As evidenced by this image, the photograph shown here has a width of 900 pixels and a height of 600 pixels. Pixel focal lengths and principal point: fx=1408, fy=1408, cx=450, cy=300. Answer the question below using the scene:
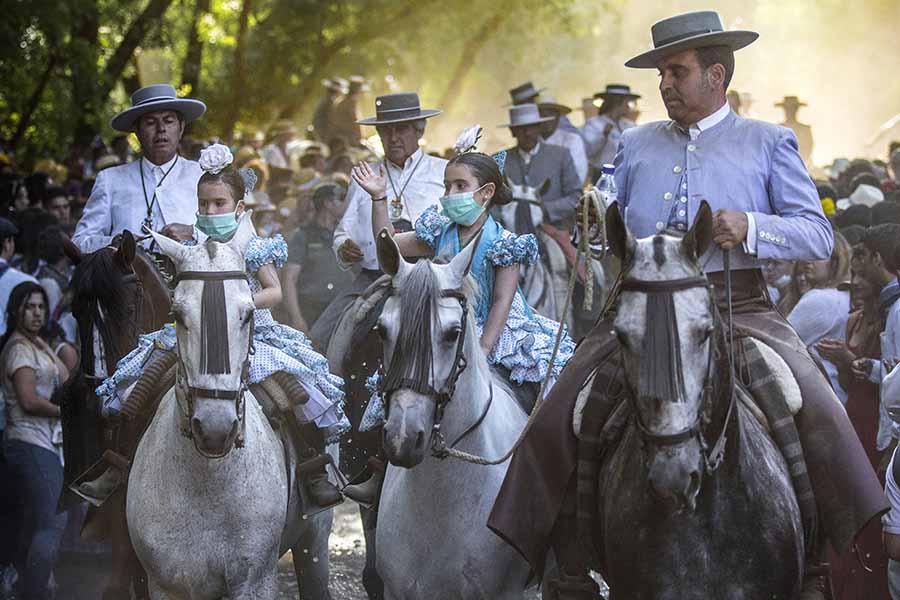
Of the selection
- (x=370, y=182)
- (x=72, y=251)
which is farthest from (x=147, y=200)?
(x=370, y=182)

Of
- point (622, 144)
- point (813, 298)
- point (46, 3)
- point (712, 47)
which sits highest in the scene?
point (46, 3)

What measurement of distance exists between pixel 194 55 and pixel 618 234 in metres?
22.5

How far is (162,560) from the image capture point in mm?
7223

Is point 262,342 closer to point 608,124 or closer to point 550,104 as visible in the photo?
point 550,104

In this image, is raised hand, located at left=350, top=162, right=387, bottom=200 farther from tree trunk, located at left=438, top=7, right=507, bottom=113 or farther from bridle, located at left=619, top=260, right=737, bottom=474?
tree trunk, located at left=438, top=7, right=507, bottom=113

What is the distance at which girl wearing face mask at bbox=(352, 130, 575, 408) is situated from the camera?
301 inches

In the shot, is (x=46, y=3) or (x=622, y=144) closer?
(x=622, y=144)

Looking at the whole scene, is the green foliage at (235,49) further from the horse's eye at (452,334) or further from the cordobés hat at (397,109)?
the horse's eye at (452,334)

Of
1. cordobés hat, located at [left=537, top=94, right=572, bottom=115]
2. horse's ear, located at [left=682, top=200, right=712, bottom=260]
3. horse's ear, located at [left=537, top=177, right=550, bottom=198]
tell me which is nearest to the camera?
horse's ear, located at [left=682, top=200, right=712, bottom=260]

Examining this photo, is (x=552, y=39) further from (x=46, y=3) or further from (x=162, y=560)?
(x=162, y=560)

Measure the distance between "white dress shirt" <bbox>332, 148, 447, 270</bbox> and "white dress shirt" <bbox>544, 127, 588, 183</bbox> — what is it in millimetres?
8558

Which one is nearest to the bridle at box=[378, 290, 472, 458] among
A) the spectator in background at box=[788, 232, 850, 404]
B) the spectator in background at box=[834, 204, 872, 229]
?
the spectator in background at box=[788, 232, 850, 404]

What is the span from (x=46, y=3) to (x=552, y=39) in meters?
34.2

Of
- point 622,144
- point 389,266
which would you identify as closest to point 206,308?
point 389,266
